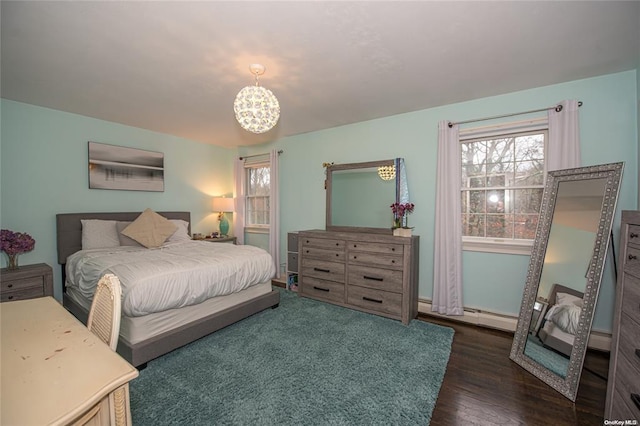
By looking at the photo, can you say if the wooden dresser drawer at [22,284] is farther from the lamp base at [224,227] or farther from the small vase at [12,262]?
the lamp base at [224,227]

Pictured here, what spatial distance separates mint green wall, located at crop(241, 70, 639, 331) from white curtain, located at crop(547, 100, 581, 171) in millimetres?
132

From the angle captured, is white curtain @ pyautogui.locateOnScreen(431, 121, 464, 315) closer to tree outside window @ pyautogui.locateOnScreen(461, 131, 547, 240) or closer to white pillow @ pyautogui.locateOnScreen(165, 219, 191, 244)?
tree outside window @ pyautogui.locateOnScreen(461, 131, 547, 240)

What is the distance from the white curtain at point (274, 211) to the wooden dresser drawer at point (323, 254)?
1.07m

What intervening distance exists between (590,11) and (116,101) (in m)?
4.39

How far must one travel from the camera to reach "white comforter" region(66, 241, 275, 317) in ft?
7.46

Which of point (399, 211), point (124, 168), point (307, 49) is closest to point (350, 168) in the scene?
point (399, 211)

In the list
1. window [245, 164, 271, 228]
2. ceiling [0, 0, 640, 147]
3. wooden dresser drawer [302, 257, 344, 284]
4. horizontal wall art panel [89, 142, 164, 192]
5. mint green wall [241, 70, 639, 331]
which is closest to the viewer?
ceiling [0, 0, 640, 147]

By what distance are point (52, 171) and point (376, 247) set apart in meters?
4.25

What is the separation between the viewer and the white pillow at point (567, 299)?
6.71 feet

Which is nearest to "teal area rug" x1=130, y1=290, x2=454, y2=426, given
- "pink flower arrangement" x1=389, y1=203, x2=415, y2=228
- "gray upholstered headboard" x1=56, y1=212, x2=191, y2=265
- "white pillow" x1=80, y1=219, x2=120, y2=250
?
"pink flower arrangement" x1=389, y1=203, x2=415, y2=228

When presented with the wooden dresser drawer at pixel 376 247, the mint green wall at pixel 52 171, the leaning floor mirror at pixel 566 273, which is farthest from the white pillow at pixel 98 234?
the leaning floor mirror at pixel 566 273

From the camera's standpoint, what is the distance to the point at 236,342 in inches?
104

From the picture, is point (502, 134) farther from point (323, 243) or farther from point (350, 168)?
point (323, 243)

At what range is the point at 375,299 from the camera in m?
3.28
